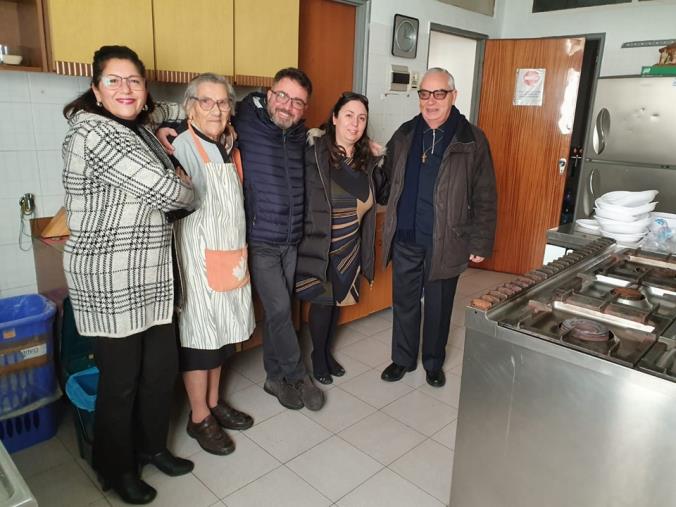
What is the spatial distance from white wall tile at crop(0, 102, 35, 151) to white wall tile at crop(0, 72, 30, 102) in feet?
0.07

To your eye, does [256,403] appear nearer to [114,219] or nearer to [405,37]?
[114,219]

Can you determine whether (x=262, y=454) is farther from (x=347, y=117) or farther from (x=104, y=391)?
(x=347, y=117)

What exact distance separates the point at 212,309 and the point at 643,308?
137 centimetres

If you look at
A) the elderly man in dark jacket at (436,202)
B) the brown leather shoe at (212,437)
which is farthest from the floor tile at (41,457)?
the elderly man in dark jacket at (436,202)

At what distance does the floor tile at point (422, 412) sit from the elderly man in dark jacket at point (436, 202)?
34cm

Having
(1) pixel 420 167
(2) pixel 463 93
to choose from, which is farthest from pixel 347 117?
(2) pixel 463 93

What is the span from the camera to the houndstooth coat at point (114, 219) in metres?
1.47

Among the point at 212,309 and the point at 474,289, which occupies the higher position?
the point at 212,309

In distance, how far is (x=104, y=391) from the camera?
1.68 metres

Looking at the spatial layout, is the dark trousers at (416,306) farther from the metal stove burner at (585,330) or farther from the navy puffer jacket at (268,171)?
the metal stove burner at (585,330)

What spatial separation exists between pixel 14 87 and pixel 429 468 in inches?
87.6

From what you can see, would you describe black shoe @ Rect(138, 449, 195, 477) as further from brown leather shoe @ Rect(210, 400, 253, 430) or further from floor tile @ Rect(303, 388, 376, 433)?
floor tile @ Rect(303, 388, 376, 433)

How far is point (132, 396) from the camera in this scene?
173cm

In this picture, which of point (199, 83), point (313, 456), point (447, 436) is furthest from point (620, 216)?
point (199, 83)
